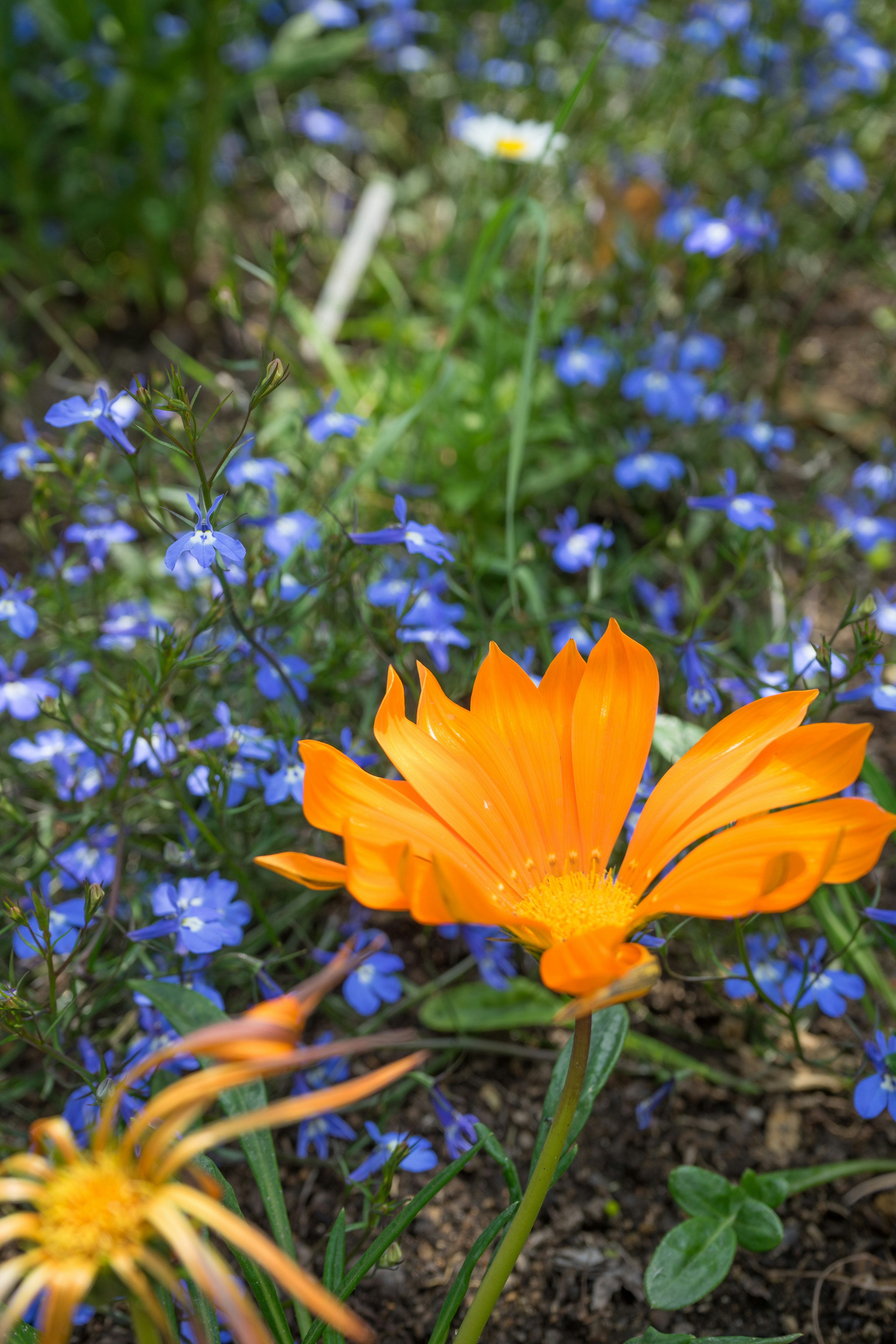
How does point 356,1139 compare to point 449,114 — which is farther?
point 449,114

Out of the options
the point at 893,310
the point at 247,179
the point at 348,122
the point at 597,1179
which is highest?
the point at 348,122

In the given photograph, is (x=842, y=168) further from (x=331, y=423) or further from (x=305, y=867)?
(x=305, y=867)

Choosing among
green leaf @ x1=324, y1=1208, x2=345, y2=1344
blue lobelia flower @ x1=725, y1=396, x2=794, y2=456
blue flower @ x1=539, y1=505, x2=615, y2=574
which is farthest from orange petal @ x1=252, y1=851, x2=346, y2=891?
blue lobelia flower @ x1=725, y1=396, x2=794, y2=456

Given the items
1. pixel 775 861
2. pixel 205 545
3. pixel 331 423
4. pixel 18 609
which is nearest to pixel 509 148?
pixel 331 423

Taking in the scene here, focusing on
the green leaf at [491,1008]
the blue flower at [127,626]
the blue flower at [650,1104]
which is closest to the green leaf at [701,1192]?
the blue flower at [650,1104]

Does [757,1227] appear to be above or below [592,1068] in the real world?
below

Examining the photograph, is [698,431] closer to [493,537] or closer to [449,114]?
[493,537]

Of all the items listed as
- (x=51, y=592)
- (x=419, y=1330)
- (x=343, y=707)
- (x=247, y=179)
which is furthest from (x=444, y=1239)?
(x=247, y=179)

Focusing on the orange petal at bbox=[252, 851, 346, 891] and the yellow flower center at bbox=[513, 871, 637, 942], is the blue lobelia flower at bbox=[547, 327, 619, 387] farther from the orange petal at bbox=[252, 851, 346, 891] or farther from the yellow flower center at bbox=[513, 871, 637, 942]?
the orange petal at bbox=[252, 851, 346, 891]
